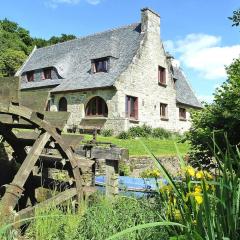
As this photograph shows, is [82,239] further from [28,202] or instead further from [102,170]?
[102,170]

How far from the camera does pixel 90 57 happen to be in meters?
28.4

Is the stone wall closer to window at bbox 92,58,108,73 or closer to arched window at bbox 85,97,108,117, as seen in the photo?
arched window at bbox 85,97,108,117

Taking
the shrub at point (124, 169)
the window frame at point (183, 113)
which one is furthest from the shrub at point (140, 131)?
the shrub at point (124, 169)

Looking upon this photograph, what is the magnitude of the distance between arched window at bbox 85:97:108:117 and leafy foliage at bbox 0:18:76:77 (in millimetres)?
12575

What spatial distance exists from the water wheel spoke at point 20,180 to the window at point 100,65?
2003 centimetres

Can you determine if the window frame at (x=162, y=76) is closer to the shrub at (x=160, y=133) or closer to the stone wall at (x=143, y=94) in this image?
the stone wall at (x=143, y=94)

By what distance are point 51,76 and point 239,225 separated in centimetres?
2800

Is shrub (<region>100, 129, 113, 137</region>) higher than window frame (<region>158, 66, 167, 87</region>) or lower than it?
lower

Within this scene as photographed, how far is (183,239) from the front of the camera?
7.62 feet

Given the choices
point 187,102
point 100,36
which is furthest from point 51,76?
point 187,102

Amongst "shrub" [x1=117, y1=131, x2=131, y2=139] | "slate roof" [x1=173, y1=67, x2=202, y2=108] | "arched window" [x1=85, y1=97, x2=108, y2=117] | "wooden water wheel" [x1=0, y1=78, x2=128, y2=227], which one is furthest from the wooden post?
"slate roof" [x1=173, y1=67, x2=202, y2=108]

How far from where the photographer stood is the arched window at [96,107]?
25.8m

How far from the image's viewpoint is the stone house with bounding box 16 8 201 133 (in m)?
25.4

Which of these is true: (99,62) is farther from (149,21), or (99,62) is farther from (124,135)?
(124,135)
